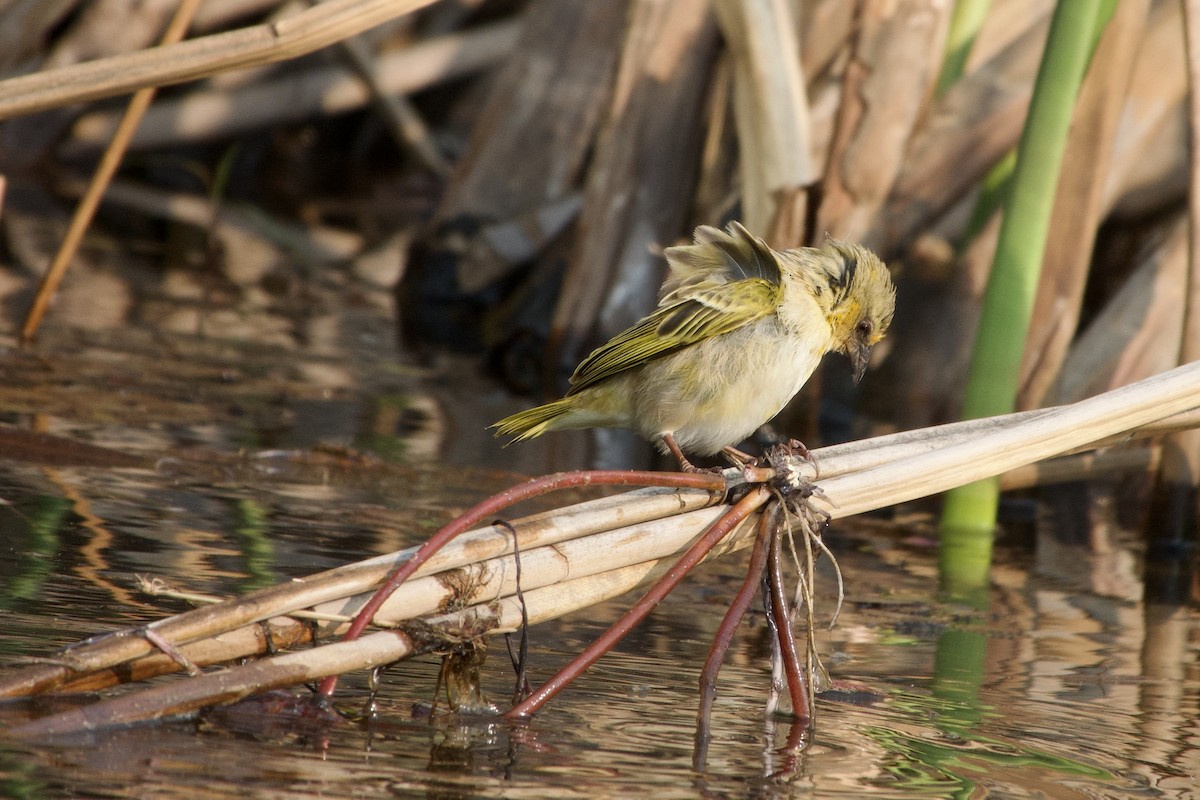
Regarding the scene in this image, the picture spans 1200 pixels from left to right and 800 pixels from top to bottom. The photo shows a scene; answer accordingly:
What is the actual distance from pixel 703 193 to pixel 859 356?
154 inches

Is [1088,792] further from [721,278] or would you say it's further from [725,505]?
[721,278]

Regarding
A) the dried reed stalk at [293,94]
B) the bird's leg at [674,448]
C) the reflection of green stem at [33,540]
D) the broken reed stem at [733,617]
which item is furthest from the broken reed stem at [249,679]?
the dried reed stalk at [293,94]

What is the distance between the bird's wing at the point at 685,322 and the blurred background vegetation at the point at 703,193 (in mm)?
1110

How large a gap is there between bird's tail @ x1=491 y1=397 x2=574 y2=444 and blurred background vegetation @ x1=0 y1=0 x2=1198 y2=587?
3.65 feet

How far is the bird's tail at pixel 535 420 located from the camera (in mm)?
4289

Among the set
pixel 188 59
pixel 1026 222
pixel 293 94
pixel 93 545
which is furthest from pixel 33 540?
pixel 293 94

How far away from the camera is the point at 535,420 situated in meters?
4.36

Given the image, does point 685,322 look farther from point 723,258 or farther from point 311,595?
point 311,595

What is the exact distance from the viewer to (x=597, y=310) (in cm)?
871

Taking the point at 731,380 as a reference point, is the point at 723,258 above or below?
above

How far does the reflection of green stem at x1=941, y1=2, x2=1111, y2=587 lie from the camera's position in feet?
18.1

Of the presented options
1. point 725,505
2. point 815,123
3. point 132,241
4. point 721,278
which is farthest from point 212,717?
point 132,241

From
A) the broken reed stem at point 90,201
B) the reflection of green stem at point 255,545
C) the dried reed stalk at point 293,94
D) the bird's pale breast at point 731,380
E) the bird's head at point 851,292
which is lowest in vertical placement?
the reflection of green stem at point 255,545

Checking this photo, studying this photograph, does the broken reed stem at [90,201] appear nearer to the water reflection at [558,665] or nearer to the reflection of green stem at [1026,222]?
the water reflection at [558,665]
